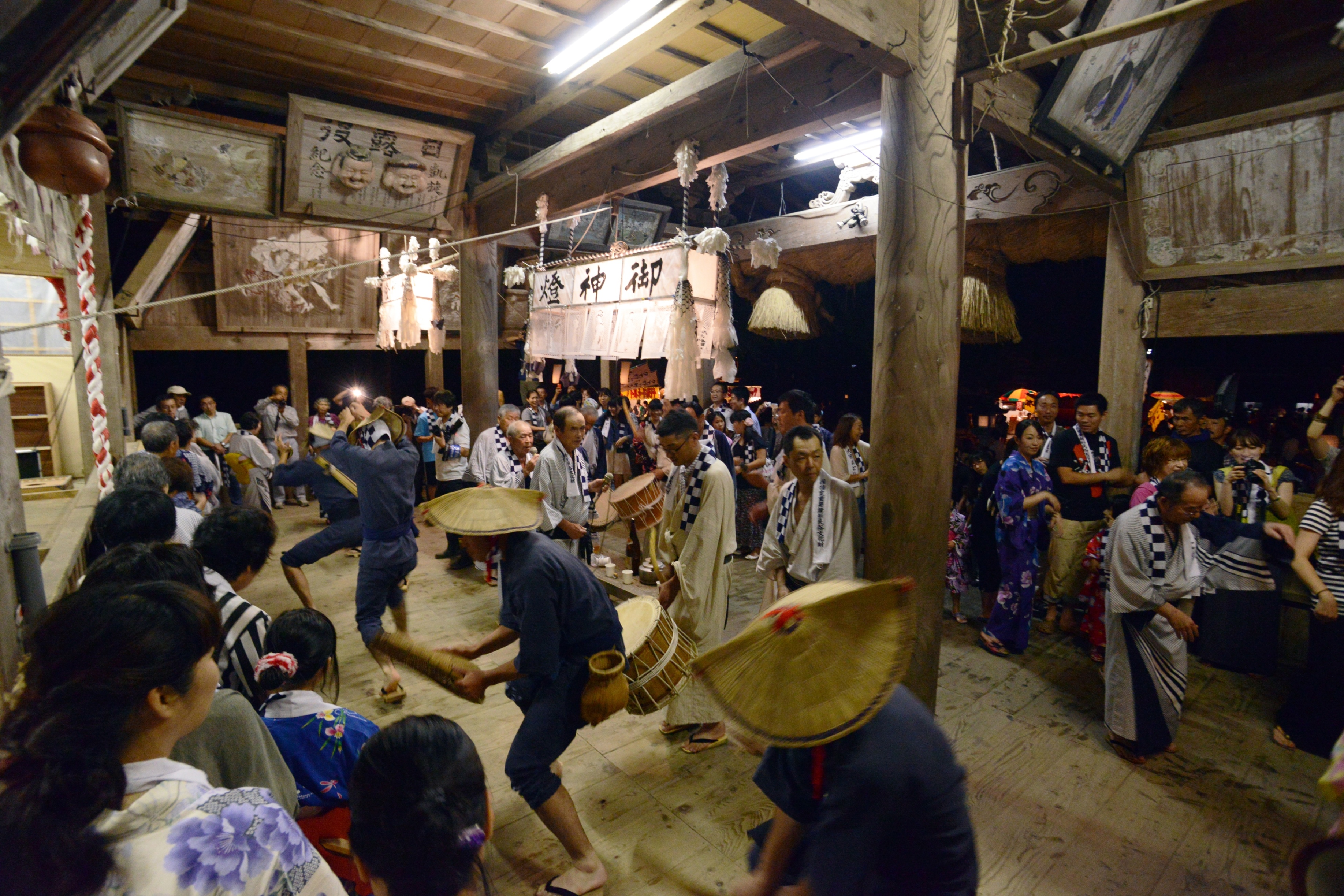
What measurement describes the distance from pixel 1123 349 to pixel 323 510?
815 centimetres

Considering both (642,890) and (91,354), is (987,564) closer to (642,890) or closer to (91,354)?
(642,890)

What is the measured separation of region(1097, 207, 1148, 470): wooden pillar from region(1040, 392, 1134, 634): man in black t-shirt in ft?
1.26

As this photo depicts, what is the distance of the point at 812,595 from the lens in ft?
5.88

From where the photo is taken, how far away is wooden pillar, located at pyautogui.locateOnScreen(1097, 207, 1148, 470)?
6293 mm

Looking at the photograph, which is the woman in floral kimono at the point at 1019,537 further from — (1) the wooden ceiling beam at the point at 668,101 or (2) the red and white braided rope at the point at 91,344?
(2) the red and white braided rope at the point at 91,344

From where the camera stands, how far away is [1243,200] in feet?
18.3

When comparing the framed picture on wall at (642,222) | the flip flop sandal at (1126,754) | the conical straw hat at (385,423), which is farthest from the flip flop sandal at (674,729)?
the framed picture on wall at (642,222)

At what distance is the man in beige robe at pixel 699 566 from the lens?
4348 millimetres

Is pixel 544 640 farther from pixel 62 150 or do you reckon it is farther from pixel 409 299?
pixel 409 299

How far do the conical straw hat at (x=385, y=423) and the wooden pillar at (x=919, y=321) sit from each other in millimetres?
3970

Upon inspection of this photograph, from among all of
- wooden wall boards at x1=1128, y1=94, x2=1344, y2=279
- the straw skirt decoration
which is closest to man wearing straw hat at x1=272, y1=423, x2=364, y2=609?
the straw skirt decoration

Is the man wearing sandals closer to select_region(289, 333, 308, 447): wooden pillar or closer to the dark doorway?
select_region(289, 333, 308, 447): wooden pillar

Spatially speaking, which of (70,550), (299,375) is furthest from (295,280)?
(70,550)

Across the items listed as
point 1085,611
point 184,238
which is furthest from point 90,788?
point 184,238
